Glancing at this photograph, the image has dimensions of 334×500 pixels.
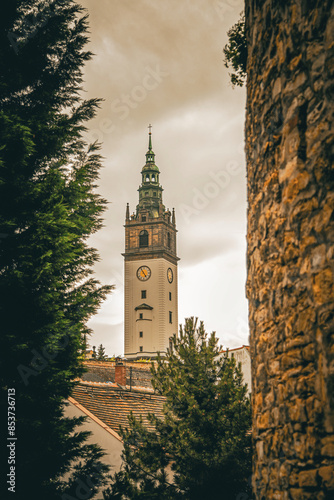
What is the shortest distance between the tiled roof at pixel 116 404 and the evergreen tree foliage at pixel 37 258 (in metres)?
8.94

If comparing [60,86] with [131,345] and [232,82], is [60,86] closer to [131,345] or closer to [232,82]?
[232,82]

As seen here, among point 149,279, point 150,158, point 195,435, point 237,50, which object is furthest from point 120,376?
point 150,158

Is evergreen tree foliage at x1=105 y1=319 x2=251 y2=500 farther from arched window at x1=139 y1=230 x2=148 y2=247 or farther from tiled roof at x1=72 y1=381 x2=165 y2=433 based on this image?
arched window at x1=139 y1=230 x2=148 y2=247

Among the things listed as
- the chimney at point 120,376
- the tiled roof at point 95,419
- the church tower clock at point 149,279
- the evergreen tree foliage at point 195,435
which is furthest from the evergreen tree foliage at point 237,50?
the church tower clock at point 149,279

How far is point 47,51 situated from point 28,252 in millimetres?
4193

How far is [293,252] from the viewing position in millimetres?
3521

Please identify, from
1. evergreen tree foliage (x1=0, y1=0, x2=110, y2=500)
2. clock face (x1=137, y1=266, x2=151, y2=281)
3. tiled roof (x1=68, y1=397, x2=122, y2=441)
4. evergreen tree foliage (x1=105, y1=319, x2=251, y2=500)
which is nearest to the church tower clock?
clock face (x1=137, y1=266, x2=151, y2=281)

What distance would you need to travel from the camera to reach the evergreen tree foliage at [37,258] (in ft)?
26.1

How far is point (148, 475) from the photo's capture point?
14.6 metres

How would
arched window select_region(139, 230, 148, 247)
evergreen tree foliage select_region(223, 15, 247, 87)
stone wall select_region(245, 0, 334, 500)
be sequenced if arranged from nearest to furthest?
stone wall select_region(245, 0, 334, 500)
evergreen tree foliage select_region(223, 15, 247, 87)
arched window select_region(139, 230, 148, 247)

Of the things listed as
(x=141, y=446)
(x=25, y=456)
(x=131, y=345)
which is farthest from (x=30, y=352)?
(x=131, y=345)

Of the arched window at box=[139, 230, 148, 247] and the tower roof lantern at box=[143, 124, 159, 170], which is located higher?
the tower roof lantern at box=[143, 124, 159, 170]

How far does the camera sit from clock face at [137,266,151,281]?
87.3m

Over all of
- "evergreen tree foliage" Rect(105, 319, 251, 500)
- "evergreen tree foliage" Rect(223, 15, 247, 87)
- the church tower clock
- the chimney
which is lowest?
"evergreen tree foliage" Rect(105, 319, 251, 500)
